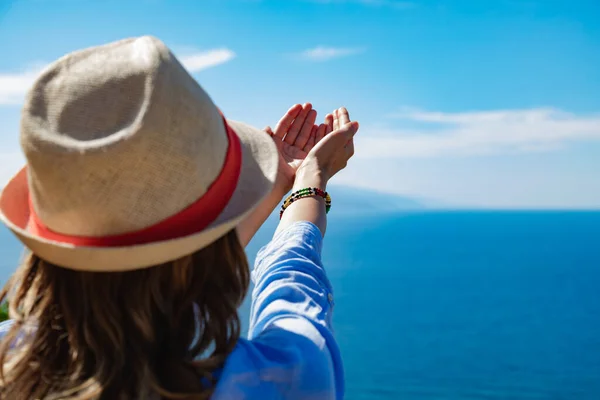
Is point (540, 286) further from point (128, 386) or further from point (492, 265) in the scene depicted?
point (128, 386)

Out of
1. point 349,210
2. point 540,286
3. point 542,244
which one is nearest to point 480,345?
point 540,286

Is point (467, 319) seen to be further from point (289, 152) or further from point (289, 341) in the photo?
point (289, 341)

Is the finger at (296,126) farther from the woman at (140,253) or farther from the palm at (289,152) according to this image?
the woman at (140,253)

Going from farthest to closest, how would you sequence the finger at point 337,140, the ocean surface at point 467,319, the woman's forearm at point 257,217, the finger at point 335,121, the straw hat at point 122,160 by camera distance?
1. the ocean surface at point 467,319
2. the finger at point 335,121
3. the finger at point 337,140
4. the woman's forearm at point 257,217
5. the straw hat at point 122,160

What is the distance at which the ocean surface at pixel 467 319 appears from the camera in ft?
130

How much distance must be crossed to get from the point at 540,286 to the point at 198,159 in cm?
6370

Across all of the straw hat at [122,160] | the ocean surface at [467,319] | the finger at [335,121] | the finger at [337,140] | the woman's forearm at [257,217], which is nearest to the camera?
the straw hat at [122,160]

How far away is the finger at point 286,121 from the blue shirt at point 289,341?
1.49 feet

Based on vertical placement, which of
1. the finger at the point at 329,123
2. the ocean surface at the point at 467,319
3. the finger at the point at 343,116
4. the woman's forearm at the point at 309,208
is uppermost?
the finger at the point at 343,116

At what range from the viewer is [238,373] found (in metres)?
0.74

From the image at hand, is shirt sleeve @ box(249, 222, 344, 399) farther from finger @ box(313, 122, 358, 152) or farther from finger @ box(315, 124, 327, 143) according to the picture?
finger @ box(315, 124, 327, 143)

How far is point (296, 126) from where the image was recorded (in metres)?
1.34

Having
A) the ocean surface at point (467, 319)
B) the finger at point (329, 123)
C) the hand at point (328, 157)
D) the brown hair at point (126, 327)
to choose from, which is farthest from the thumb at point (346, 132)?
the ocean surface at point (467, 319)

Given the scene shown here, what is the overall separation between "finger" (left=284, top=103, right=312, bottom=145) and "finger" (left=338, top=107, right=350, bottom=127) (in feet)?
0.30
